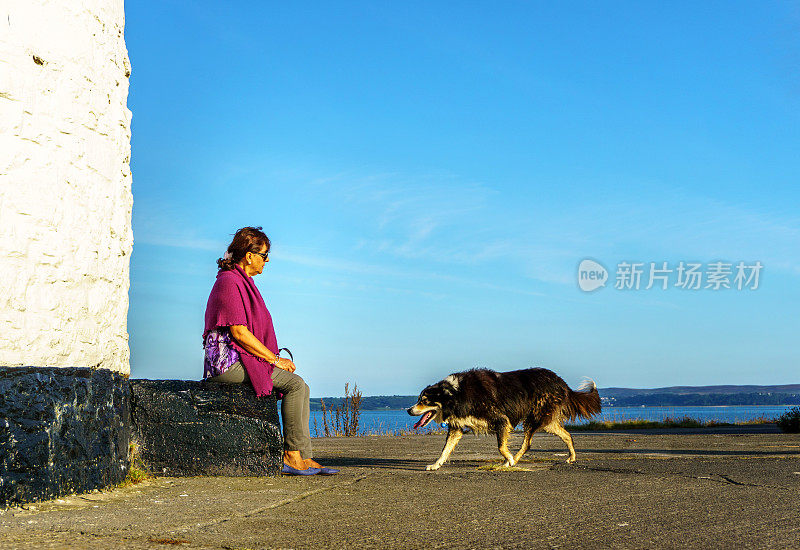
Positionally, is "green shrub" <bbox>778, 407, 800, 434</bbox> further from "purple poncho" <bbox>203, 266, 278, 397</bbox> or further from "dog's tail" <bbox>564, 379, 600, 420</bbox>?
"purple poncho" <bbox>203, 266, 278, 397</bbox>

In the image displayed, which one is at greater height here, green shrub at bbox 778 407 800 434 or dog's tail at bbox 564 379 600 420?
dog's tail at bbox 564 379 600 420

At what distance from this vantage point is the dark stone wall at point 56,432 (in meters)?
4.18

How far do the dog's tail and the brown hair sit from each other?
3.93 meters

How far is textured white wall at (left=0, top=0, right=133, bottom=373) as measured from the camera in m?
4.37

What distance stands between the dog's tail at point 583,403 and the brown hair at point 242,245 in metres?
3.93

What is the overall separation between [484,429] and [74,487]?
14.1ft

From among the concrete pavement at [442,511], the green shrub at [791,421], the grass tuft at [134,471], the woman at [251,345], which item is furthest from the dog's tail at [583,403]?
the green shrub at [791,421]

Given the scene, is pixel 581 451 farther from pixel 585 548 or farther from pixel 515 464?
pixel 585 548

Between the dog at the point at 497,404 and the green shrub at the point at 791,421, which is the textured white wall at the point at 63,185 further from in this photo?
the green shrub at the point at 791,421

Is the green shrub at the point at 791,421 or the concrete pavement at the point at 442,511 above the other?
the concrete pavement at the point at 442,511

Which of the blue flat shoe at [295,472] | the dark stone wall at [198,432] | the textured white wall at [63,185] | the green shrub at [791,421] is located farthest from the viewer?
the green shrub at [791,421]

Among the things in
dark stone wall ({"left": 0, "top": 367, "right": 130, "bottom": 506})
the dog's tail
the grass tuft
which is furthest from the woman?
the dog's tail

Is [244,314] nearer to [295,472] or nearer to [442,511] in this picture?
[295,472]

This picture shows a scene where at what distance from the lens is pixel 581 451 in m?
9.81
